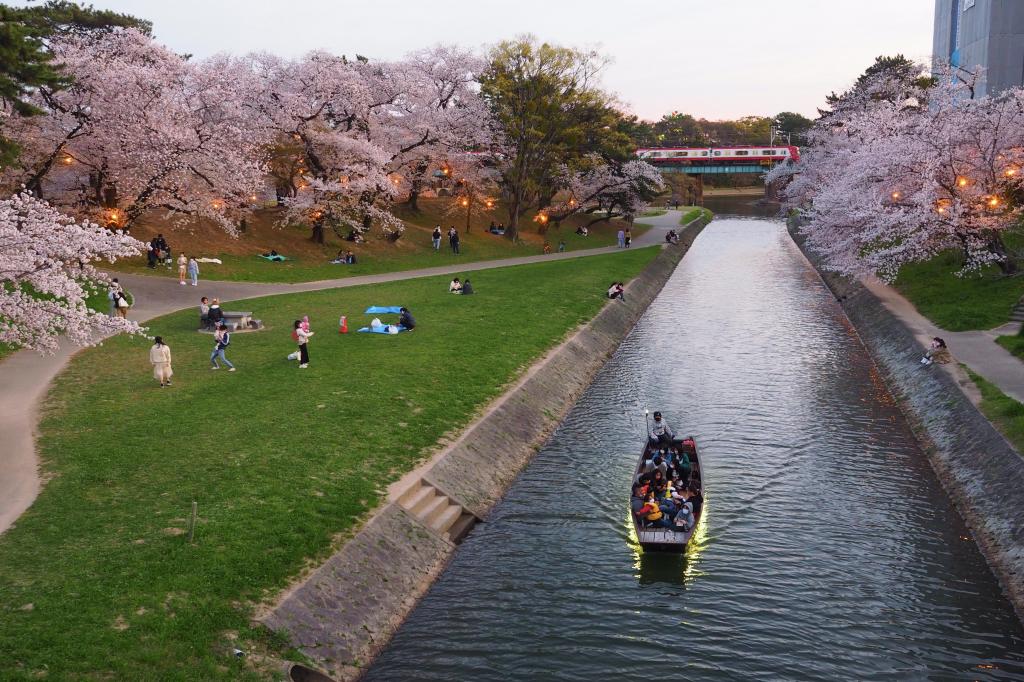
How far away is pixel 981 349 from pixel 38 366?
3788 centimetres

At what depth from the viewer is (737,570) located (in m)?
20.0

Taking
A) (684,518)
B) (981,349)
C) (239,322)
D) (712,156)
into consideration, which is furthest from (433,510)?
(712,156)

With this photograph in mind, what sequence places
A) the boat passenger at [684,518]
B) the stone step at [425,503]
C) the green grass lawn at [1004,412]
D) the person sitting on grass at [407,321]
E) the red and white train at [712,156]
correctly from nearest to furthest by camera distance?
1. the boat passenger at [684,518]
2. the stone step at [425,503]
3. the green grass lawn at [1004,412]
4. the person sitting on grass at [407,321]
5. the red and white train at [712,156]

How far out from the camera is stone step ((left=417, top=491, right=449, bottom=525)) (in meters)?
21.9

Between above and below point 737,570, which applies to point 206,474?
above

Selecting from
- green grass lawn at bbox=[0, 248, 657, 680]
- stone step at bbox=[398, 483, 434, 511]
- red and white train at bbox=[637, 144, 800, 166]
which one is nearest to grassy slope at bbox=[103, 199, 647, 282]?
green grass lawn at bbox=[0, 248, 657, 680]

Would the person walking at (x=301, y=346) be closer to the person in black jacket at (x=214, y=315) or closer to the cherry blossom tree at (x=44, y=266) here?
the person in black jacket at (x=214, y=315)

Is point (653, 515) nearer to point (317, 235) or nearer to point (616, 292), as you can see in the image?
point (616, 292)

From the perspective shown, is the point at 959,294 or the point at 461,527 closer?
the point at 461,527

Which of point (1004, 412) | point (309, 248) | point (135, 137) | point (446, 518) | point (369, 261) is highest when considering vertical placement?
point (135, 137)

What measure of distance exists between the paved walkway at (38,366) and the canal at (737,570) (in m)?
10.5

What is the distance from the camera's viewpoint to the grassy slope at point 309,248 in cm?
5419

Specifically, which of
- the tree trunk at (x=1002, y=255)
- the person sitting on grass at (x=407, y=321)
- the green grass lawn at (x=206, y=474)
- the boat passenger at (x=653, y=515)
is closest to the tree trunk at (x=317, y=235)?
the green grass lawn at (x=206, y=474)

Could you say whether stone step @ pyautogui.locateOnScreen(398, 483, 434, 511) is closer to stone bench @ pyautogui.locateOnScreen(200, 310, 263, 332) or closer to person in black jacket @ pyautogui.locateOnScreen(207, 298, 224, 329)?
person in black jacket @ pyautogui.locateOnScreen(207, 298, 224, 329)
